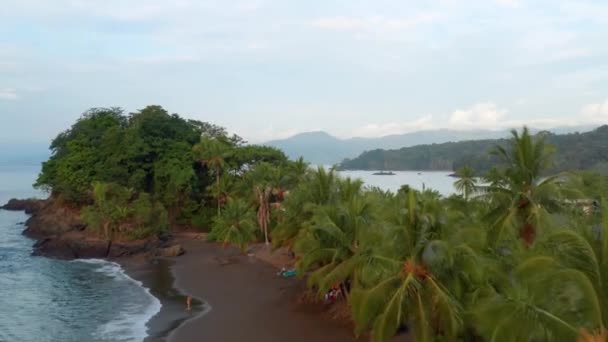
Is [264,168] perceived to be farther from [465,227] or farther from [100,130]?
[465,227]

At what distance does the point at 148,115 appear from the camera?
5859 cm

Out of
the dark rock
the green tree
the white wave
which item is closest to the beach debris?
the white wave

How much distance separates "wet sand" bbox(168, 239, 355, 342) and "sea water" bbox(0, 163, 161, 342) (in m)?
2.78

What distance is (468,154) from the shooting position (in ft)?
434

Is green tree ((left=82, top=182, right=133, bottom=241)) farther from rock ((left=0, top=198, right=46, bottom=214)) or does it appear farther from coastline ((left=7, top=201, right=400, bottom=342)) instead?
rock ((left=0, top=198, right=46, bottom=214))

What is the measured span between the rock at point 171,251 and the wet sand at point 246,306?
79.7 inches

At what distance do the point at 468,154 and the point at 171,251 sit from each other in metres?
102

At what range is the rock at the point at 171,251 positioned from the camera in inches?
1721

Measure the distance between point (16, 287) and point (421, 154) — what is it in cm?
14880

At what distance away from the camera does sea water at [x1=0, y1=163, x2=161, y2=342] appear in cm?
2588

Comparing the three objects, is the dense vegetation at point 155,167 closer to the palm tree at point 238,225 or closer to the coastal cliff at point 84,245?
the coastal cliff at point 84,245

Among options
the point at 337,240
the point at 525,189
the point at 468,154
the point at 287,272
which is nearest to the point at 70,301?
the point at 287,272

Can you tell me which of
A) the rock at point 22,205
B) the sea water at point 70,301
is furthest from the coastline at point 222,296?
A: the rock at point 22,205

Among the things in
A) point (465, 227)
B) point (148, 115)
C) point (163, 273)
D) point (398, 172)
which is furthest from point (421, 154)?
point (465, 227)
